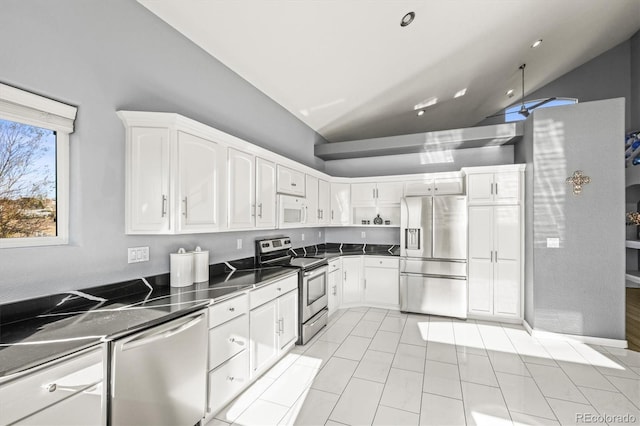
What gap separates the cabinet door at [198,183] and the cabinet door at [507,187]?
12.6 ft

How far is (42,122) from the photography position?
5.63 feet

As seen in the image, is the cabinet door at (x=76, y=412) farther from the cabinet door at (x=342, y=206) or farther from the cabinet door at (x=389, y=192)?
the cabinet door at (x=389, y=192)

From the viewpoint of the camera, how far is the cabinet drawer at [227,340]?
203cm

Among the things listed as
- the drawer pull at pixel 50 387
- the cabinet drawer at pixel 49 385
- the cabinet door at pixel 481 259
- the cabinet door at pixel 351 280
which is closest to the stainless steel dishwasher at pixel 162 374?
the cabinet drawer at pixel 49 385

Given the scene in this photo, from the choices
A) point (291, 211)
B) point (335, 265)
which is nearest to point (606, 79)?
point (335, 265)

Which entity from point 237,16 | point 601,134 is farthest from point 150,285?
point 601,134

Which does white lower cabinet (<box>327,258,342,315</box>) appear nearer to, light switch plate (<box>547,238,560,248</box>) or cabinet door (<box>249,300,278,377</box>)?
cabinet door (<box>249,300,278,377</box>)

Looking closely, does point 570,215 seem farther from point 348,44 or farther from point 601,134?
point 348,44

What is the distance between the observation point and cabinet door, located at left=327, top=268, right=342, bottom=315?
4.32 meters

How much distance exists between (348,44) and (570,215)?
11.1 feet

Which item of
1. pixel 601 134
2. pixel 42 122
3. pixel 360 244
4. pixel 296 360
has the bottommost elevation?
pixel 296 360

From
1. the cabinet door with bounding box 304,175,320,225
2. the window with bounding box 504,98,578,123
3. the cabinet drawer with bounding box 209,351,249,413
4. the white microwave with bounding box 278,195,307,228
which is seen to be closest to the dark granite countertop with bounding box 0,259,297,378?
the cabinet drawer with bounding box 209,351,249,413

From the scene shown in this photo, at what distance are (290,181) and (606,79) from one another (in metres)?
7.46

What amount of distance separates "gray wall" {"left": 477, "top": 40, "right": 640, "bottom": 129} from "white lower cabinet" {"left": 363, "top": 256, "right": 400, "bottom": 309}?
19.7 ft
